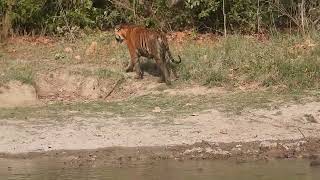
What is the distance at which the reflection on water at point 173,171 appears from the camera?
7.47m

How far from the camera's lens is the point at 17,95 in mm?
11172

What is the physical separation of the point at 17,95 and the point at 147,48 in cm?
218

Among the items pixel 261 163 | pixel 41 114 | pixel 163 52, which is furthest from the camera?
pixel 163 52

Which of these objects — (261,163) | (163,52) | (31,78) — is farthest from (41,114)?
(261,163)

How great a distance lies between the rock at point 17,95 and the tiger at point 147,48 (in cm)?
173

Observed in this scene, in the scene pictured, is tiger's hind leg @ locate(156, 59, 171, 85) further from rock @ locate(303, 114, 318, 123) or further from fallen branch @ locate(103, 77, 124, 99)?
rock @ locate(303, 114, 318, 123)

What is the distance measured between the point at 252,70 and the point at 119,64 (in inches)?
94.7

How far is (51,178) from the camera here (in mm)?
7469

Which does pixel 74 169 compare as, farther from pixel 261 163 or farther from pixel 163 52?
pixel 163 52

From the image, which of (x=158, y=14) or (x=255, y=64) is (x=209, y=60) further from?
(x=158, y=14)

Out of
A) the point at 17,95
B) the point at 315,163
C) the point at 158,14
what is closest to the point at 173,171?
the point at 315,163

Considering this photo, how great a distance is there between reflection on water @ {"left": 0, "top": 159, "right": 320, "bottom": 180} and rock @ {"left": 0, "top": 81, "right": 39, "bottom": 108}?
9.12 feet

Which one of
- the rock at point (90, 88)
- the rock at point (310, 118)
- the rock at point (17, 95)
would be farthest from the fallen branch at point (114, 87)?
the rock at point (310, 118)

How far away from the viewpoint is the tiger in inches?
449
